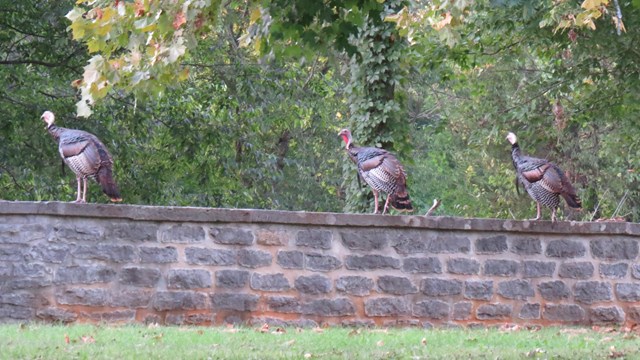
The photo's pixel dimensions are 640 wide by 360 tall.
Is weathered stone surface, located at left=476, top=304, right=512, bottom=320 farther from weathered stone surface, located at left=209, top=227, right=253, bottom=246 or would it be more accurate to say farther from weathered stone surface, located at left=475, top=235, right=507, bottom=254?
weathered stone surface, located at left=209, top=227, right=253, bottom=246

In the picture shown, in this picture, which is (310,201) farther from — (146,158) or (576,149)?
(146,158)

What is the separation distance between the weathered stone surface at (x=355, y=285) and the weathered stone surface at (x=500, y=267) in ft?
3.73

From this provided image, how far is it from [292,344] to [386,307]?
2.04 metres

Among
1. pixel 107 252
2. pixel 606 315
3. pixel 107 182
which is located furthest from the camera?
pixel 606 315

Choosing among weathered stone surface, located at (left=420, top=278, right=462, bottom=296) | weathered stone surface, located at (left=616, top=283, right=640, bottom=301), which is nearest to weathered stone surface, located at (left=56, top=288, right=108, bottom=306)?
weathered stone surface, located at (left=420, top=278, right=462, bottom=296)

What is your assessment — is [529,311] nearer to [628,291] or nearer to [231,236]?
[628,291]

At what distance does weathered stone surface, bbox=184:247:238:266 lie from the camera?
32.6 feet

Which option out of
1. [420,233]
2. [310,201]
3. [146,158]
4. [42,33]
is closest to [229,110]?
[146,158]

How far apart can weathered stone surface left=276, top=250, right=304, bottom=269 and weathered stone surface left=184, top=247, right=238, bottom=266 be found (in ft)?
1.30

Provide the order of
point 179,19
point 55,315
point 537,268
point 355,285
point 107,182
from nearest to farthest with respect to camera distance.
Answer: point 179,19, point 55,315, point 107,182, point 355,285, point 537,268

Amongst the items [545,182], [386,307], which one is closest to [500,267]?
[545,182]

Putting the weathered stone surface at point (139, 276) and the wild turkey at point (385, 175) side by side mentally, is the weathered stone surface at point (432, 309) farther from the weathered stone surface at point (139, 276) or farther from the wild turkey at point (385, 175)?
the weathered stone surface at point (139, 276)

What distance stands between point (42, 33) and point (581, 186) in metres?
13.2

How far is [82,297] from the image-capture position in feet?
31.8
